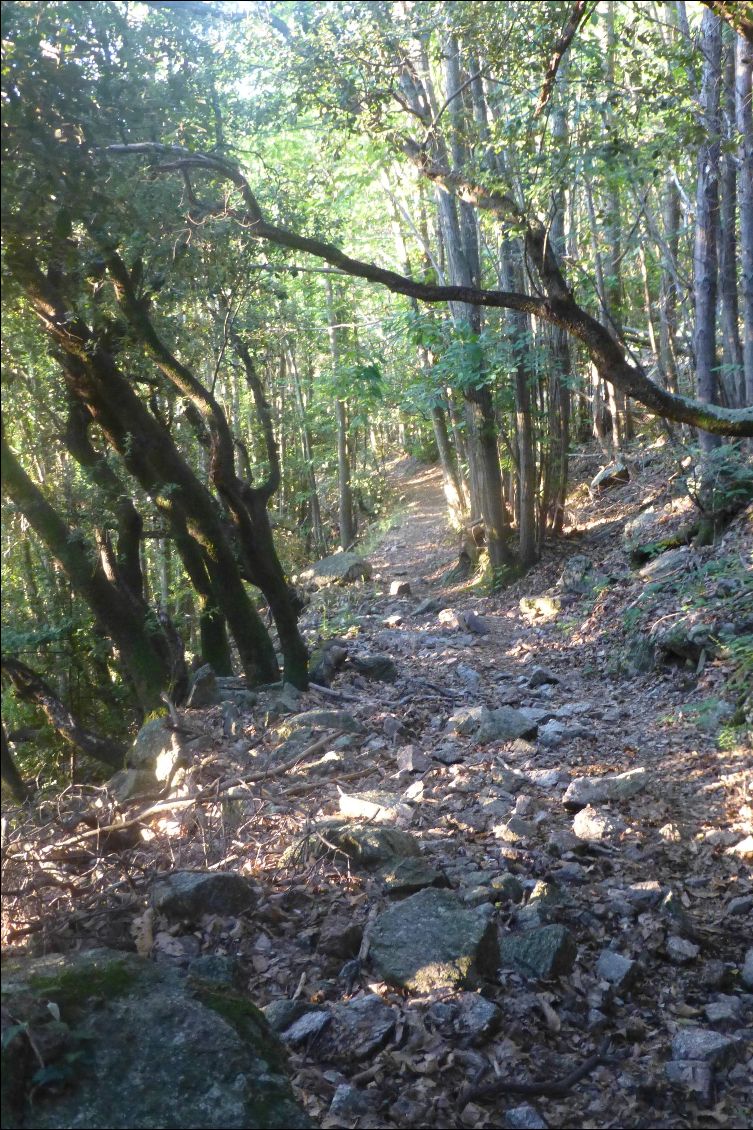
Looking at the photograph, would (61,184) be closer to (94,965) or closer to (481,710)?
(94,965)

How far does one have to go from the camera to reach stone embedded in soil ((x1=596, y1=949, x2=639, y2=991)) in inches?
164

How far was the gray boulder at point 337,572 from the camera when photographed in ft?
60.7

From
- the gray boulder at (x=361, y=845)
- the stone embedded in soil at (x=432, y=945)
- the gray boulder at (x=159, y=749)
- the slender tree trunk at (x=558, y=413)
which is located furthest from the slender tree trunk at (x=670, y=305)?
the stone embedded in soil at (x=432, y=945)

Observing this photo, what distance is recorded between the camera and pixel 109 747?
735 cm

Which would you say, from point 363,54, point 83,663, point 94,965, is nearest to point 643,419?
point 363,54

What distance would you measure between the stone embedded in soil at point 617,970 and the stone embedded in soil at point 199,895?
68.1 inches

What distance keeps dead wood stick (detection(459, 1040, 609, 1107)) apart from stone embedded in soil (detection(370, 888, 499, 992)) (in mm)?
533

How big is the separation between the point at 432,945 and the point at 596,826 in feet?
5.99

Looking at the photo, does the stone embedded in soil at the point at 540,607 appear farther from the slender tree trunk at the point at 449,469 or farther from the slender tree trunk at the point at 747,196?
the slender tree trunk at the point at 449,469

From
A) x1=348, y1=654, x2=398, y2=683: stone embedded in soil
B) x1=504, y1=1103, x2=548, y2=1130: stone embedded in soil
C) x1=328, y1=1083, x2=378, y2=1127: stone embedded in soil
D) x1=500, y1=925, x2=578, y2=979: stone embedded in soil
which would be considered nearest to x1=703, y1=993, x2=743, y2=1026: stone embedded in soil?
x1=500, y1=925, x2=578, y2=979: stone embedded in soil

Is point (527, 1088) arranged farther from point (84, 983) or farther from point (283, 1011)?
point (84, 983)

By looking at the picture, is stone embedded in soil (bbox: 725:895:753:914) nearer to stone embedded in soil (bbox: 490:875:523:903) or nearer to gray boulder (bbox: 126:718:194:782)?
stone embedded in soil (bbox: 490:875:523:903)

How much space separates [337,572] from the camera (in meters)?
18.8

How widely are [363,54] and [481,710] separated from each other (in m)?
5.83
